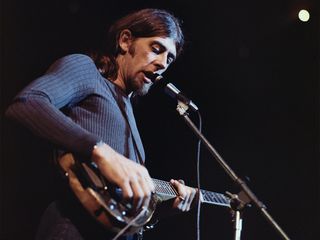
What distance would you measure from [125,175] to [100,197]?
→ 14cm

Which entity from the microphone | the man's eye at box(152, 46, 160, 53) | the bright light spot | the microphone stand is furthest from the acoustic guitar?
the bright light spot

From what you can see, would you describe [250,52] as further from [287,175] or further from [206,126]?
[287,175]

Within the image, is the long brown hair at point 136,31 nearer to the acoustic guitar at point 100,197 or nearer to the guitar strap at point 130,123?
the guitar strap at point 130,123

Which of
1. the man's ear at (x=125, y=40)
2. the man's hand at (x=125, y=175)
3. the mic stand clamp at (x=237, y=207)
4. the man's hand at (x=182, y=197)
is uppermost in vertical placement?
the man's ear at (x=125, y=40)

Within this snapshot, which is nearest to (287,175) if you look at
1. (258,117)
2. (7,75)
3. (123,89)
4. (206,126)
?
(258,117)

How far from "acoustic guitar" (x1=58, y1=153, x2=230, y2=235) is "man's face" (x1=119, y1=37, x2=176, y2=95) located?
73 cm

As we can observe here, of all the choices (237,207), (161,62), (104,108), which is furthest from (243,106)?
(104,108)

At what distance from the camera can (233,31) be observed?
12.4ft

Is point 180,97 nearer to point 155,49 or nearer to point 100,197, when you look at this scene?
point 155,49

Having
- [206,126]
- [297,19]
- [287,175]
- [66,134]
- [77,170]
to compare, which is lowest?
[287,175]

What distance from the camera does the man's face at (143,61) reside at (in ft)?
6.93

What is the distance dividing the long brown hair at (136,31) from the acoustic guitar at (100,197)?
76cm

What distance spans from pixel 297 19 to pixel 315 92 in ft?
2.10

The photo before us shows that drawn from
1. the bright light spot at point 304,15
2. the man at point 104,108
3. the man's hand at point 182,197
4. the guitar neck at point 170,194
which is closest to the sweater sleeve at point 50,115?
the man at point 104,108
